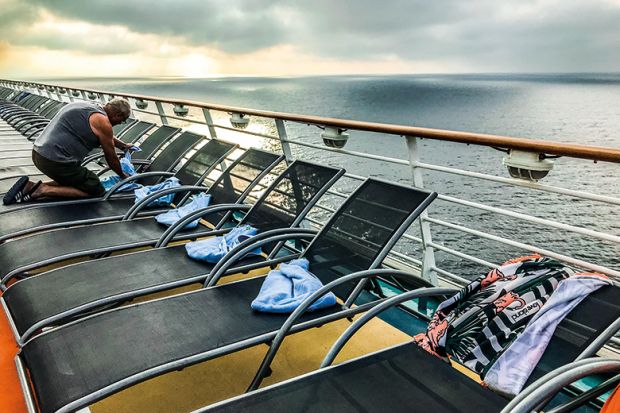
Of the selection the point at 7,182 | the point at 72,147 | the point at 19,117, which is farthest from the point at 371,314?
the point at 19,117

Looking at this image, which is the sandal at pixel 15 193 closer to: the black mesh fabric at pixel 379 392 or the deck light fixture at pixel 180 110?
the deck light fixture at pixel 180 110

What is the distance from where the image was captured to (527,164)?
1.82 m

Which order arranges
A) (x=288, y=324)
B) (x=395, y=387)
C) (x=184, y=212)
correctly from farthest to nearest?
(x=184, y=212) → (x=288, y=324) → (x=395, y=387)

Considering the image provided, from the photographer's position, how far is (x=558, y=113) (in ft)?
206

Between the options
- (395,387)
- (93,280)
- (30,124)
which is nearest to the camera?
(395,387)

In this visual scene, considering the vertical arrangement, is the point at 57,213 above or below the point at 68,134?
below

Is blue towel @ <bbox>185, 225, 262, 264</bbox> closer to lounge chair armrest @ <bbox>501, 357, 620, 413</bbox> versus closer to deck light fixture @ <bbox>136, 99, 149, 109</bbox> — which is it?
lounge chair armrest @ <bbox>501, 357, 620, 413</bbox>

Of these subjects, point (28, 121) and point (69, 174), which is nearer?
point (69, 174)

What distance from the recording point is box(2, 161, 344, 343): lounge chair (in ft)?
6.38

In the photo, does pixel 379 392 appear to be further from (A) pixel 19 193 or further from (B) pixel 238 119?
(A) pixel 19 193

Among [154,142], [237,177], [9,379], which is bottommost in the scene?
[9,379]

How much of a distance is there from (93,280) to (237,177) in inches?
56.1

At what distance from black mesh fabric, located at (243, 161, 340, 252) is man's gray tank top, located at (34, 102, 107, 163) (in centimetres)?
181

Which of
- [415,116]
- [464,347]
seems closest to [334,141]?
[464,347]
